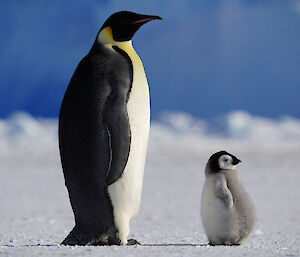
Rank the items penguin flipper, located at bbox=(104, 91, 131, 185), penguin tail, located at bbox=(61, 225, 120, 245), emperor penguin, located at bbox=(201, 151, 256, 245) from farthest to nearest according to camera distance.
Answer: emperor penguin, located at bbox=(201, 151, 256, 245) → penguin tail, located at bbox=(61, 225, 120, 245) → penguin flipper, located at bbox=(104, 91, 131, 185)

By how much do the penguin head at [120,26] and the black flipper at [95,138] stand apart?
0.57ft

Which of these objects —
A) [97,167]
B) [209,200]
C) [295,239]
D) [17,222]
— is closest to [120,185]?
[97,167]

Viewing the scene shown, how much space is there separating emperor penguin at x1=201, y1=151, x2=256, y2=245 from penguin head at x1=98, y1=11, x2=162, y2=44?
1.20 m

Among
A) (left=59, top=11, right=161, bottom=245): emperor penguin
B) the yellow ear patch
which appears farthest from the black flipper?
the yellow ear patch

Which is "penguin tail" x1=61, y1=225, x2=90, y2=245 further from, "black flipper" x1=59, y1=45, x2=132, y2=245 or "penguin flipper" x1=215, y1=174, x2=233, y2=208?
"penguin flipper" x1=215, y1=174, x2=233, y2=208

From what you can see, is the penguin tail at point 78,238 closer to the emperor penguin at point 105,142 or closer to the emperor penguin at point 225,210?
the emperor penguin at point 105,142

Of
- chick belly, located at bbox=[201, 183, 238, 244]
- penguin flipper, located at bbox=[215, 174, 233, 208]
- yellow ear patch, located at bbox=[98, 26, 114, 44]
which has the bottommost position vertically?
chick belly, located at bbox=[201, 183, 238, 244]

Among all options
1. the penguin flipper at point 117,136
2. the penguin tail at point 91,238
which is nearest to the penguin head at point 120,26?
the penguin flipper at point 117,136

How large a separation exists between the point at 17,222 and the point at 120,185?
3098mm

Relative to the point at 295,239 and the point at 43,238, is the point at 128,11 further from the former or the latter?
the point at 295,239

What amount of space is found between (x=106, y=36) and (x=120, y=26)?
0.14 meters

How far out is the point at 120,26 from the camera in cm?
424

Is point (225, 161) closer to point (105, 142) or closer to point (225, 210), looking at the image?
point (225, 210)

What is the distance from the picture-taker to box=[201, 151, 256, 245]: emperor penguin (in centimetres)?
410
